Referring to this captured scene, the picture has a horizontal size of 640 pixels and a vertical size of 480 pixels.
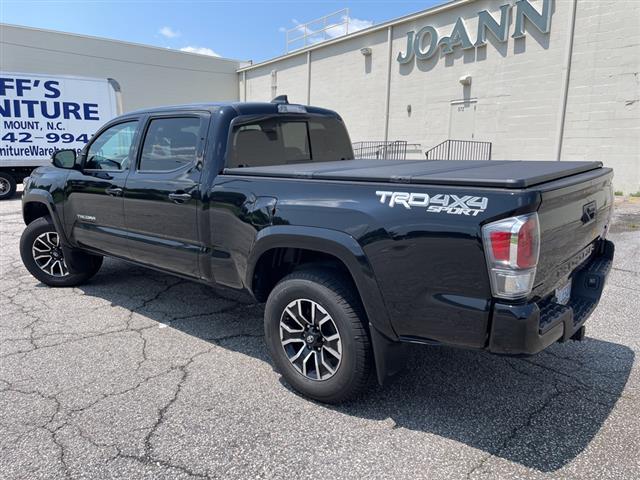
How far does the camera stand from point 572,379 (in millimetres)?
3322

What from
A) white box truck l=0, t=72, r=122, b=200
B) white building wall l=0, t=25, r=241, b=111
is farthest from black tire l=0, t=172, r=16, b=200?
white building wall l=0, t=25, r=241, b=111

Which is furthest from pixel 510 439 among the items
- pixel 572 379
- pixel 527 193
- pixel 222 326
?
pixel 222 326

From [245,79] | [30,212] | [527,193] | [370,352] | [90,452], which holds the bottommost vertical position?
[90,452]

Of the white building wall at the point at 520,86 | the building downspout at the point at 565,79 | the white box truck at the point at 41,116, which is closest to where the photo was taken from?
the white box truck at the point at 41,116

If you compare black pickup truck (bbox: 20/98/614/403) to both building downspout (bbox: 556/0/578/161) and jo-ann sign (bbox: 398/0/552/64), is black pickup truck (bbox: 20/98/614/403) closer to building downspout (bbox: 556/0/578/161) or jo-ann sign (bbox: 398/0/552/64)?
building downspout (bbox: 556/0/578/161)

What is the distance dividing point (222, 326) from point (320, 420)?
174cm

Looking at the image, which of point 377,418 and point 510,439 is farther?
point 377,418

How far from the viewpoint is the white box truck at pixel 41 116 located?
12961 millimetres

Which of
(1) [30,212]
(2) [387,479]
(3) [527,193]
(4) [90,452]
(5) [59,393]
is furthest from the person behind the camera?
Result: (1) [30,212]

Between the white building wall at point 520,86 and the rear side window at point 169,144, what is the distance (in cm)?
1405

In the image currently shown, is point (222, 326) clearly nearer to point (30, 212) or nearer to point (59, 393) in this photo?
point (59, 393)

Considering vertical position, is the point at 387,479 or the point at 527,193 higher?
the point at 527,193

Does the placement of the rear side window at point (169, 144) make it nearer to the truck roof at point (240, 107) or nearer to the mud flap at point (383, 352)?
the truck roof at point (240, 107)

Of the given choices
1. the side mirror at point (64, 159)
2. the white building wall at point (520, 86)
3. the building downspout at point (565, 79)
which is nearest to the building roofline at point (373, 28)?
the white building wall at point (520, 86)
